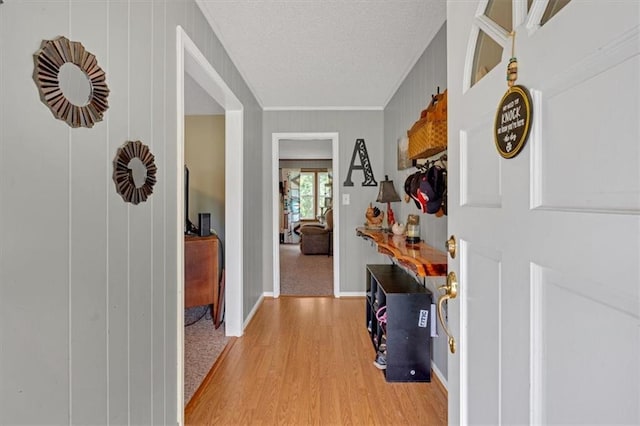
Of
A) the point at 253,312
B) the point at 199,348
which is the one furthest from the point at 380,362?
the point at 253,312

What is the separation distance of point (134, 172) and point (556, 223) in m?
1.31

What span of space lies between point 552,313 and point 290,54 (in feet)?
8.01

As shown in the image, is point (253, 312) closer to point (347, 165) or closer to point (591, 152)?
point (347, 165)

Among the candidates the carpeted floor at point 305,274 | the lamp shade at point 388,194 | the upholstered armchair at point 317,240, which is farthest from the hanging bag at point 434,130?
the upholstered armchair at point 317,240

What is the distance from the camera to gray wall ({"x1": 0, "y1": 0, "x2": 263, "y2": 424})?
2.45 feet

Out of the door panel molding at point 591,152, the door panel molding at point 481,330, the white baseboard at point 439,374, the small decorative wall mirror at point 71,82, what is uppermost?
the small decorative wall mirror at point 71,82

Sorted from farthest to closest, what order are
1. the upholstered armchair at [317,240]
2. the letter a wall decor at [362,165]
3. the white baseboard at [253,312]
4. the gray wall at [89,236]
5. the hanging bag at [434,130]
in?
the upholstered armchair at [317,240] → the letter a wall decor at [362,165] → the white baseboard at [253,312] → the hanging bag at [434,130] → the gray wall at [89,236]

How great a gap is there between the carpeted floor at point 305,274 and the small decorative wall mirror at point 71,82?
3.39 metres

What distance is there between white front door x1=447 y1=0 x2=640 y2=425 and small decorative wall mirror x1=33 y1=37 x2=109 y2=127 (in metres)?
1.13

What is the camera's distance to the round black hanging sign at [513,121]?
0.65 m

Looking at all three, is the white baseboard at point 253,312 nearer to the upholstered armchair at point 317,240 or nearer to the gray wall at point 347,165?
the gray wall at point 347,165

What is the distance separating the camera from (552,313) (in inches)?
23.4

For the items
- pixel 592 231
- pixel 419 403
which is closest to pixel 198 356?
pixel 419 403

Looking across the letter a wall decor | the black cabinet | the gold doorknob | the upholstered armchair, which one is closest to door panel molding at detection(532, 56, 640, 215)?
the gold doorknob
